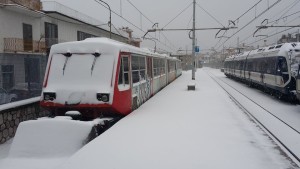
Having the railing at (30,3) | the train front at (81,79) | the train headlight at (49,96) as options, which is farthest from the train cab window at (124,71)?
the railing at (30,3)

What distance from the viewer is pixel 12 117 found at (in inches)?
384

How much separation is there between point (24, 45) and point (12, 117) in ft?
49.7

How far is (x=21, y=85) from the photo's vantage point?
40.0 ft

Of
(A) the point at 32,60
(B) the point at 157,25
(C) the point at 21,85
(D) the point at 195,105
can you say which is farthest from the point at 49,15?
(D) the point at 195,105

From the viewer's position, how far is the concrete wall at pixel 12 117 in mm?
9234

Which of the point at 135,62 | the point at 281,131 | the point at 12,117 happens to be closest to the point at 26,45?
the point at 135,62

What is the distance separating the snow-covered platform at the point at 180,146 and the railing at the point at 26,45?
49.2 ft

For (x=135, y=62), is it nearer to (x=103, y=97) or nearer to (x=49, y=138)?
(x=103, y=97)

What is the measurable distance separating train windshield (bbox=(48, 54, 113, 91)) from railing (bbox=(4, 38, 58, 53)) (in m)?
13.8

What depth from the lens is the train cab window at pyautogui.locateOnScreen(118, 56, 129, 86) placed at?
392 inches

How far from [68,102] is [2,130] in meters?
2.08

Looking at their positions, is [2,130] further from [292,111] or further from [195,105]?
[292,111]

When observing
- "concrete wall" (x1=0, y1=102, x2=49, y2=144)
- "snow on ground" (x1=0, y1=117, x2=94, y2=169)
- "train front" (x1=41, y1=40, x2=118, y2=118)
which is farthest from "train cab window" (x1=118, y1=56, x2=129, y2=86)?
"concrete wall" (x1=0, y1=102, x2=49, y2=144)

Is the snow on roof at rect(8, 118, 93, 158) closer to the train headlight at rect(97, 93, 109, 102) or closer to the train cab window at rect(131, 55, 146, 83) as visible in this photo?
the train headlight at rect(97, 93, 109, 102)
